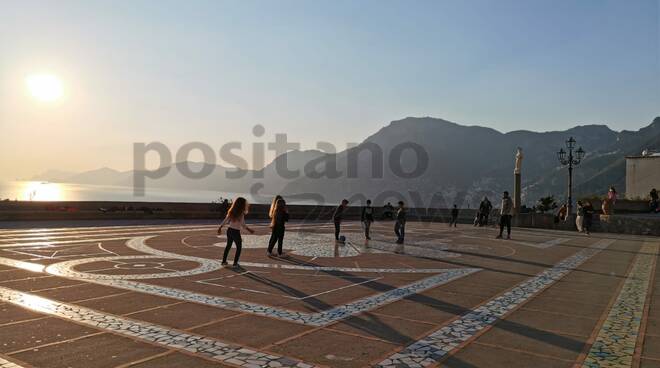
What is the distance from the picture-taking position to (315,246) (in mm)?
16484

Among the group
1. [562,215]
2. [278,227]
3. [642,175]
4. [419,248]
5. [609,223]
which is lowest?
[419,248]

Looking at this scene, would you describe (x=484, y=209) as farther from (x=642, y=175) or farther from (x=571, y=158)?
(x=642, y=175)

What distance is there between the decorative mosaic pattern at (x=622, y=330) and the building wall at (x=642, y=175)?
49.5m

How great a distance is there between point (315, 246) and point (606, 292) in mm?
9148

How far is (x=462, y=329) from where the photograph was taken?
6355mm

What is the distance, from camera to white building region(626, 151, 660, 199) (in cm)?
5269

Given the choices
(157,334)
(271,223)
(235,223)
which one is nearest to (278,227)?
(271,223)

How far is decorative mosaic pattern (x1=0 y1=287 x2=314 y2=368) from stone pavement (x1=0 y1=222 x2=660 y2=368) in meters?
0.02

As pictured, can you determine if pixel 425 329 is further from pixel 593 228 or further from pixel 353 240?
pixel 593 228

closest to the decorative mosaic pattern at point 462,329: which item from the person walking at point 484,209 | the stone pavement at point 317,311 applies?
the stone pavement at point 317,311

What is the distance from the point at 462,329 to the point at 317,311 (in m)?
2.05

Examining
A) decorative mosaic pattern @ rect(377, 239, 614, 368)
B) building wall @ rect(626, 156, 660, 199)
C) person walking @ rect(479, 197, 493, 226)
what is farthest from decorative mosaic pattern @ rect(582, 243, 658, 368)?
building wall @ rect(626, 156, 660, 199)

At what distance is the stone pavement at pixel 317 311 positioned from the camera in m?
5.20

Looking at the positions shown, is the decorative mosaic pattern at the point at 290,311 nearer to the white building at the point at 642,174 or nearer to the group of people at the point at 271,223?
the group of people at the point at 271,223
